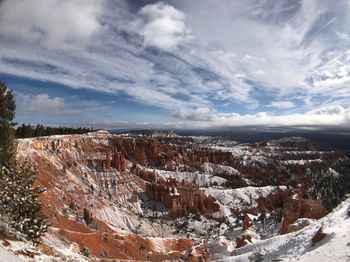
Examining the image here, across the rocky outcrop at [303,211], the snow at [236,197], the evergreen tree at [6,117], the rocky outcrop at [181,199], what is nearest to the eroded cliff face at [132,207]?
the rocky outcrop at [181,199]

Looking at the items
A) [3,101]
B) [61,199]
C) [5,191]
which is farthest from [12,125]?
[61,199]

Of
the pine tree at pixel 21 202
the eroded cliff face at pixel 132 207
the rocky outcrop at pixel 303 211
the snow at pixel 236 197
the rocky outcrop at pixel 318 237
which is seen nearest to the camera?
the pine tree at pixel 21 202

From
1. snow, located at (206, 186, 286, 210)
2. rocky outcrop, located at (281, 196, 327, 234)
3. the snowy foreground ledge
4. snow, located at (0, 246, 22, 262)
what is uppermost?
snow, located at (0, 246, 22, 262)

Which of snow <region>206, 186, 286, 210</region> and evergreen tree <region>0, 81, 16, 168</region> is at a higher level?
evergreen tree <region>0, 81, 16, 168</region>

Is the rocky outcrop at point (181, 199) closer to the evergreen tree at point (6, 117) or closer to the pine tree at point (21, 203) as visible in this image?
the evergreen tree at point (6, 117)

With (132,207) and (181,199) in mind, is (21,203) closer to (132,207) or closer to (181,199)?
(132,207)

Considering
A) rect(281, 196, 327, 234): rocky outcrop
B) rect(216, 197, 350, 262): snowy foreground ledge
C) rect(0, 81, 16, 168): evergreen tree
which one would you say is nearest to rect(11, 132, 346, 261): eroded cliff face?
rect(281, 196, 327, 234): rocky outcrop

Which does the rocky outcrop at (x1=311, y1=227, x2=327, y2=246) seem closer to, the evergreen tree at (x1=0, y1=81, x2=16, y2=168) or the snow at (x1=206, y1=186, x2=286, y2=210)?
the evergreen tree at (x1=0, y1=81, x2=16, y2=168)

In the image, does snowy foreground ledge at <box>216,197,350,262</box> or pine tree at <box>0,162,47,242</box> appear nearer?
pine tree at <box>0,162,47,242</box>

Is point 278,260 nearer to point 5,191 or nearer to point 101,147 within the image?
point 5,191

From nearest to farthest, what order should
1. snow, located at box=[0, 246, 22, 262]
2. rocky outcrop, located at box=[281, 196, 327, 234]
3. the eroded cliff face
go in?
1. snow, located at box=[0, 246, 22, 262]
2. the eroded cliff face
3. rocky outcrop, located at box=[281, 196, 327, 234]

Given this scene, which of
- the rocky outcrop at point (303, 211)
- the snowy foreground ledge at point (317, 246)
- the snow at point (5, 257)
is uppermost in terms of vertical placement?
the snow at point (5, 257)
